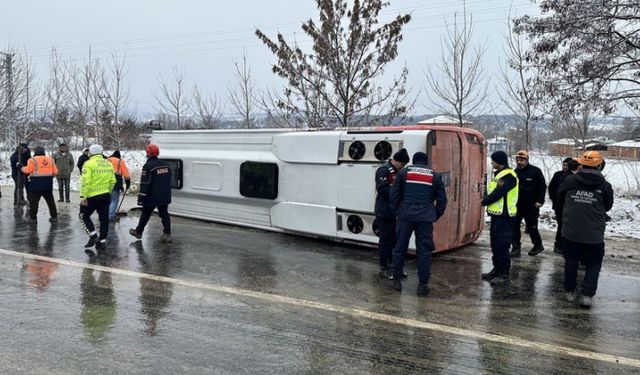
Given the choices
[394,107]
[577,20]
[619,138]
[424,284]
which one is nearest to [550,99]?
[577,20]

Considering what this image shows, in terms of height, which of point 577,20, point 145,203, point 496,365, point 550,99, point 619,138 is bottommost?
point 496,365

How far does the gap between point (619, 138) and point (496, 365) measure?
36.4 ft

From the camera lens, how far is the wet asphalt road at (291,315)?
3869 mm

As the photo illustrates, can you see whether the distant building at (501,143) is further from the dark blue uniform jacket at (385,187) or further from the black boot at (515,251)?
the dark blue uniform jacket at (385,187)

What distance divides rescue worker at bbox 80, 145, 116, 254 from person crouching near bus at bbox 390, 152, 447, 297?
4.67 metres

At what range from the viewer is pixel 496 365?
3857 mm

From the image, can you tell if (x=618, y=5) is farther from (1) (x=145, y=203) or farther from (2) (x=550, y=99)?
(1) (x=145, y=203)

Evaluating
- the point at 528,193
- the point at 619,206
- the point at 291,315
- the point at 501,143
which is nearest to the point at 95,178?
the point at 291,315

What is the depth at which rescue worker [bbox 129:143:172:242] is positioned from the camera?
8.05 metres

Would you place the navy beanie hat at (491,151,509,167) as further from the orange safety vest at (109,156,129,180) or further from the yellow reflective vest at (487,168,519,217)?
the orange safety vest at (109,156,129,180)

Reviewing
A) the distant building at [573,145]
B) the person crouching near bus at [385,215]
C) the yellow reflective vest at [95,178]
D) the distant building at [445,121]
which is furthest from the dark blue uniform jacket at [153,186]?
the distant building at [573,145]

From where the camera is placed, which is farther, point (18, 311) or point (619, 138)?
point (619, 138)

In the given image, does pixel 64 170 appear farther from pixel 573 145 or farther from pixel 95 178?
pixel 573 145

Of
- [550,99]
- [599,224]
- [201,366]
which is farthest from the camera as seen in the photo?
[550,99]
